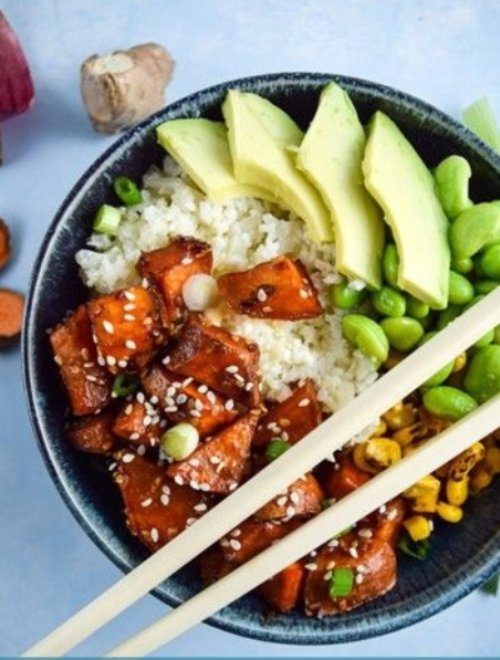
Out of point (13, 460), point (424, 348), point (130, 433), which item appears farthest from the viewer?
→ point (13, 460)

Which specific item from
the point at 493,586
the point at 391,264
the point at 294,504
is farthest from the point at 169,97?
the point at 493,586

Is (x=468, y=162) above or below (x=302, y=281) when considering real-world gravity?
above

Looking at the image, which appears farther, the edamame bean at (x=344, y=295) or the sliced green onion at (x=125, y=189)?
the sliced green onion at (x=125, y=189)

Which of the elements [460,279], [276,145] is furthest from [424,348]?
[276,145]

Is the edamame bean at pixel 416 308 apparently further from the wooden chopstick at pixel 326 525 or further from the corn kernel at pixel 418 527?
the corn kernel at pixel 418 527

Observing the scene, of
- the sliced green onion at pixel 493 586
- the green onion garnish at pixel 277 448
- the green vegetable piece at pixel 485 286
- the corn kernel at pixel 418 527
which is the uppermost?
the green vegetable piece at pixel 485 286

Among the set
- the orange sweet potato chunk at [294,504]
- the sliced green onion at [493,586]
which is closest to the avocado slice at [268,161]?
the orange sweet potato chunk at [294,504]

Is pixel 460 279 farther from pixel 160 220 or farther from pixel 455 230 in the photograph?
A: pixel 160 220

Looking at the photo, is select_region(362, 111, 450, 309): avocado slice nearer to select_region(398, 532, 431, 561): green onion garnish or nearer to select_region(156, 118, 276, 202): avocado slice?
select_region(156, 118, 276, 202): avocado slice
